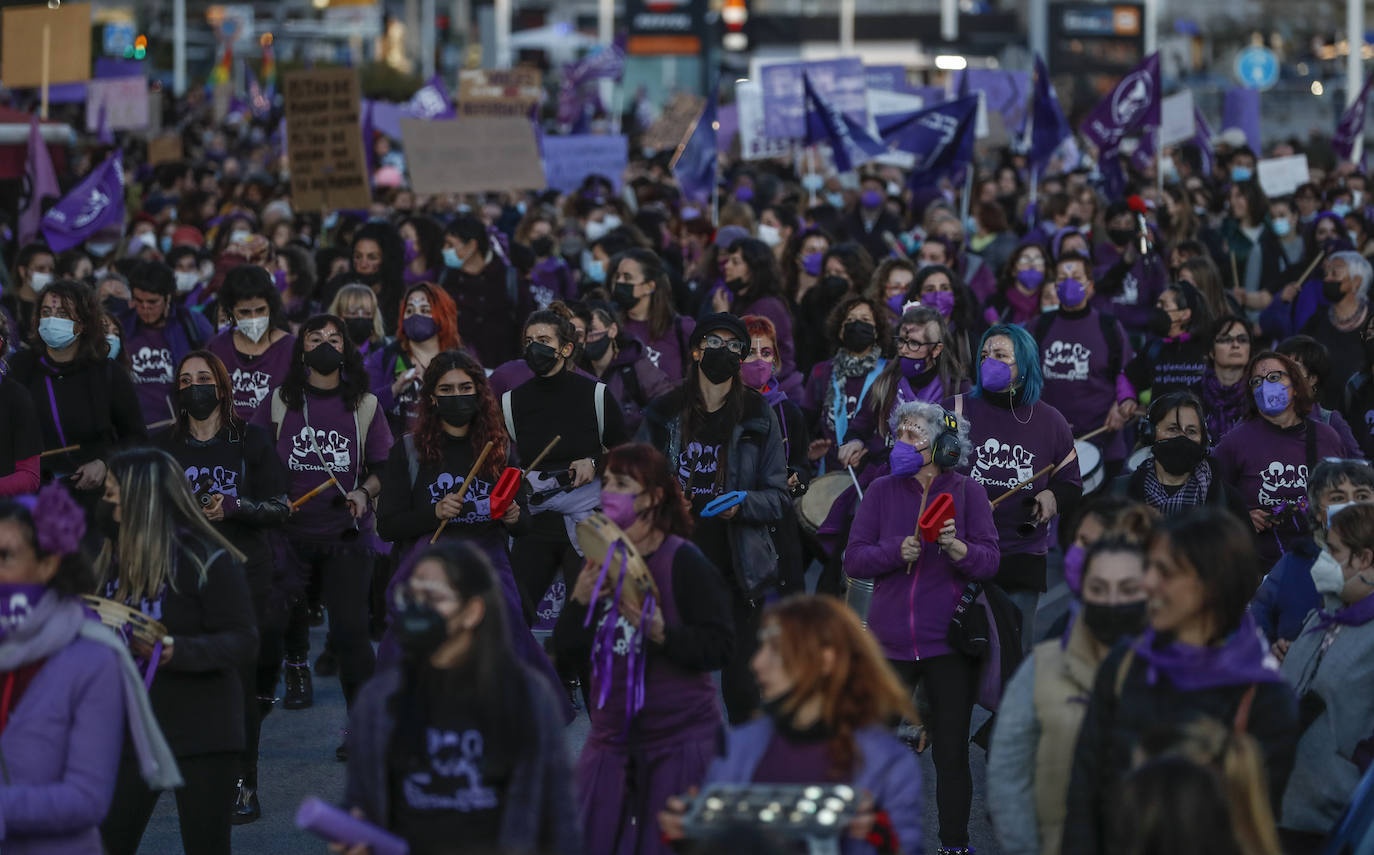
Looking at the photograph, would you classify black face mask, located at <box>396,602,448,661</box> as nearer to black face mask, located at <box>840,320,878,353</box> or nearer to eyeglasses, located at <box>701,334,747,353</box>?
eyeglasses, located at <box>701,334,747,353</box>

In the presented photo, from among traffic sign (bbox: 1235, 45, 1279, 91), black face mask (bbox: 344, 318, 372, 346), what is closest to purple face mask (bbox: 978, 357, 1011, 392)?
black face mask (bbox: 344, 318, 372, 346)

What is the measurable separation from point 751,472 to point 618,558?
6.48ft

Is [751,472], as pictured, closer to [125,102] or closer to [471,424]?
[471,424]

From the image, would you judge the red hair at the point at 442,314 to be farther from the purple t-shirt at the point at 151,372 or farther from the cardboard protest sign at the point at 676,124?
the cardboard protest sign at the point at 676,124

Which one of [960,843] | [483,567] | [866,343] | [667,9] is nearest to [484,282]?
[866,343]

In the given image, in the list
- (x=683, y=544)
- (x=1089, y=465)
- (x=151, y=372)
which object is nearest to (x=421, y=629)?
(x=683, y=544)

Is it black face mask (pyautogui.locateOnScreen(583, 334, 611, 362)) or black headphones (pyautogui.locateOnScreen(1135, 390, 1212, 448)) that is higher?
black face mask (pyautogui.locateOnScreen(583, 334, 611, 362))

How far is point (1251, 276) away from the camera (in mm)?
15234

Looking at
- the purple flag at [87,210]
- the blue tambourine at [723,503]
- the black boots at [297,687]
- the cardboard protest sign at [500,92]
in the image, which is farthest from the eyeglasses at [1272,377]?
the cardboard protest sign at [500,92]

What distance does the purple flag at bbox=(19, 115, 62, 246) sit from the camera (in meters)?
15.0

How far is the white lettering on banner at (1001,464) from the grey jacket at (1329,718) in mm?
2019

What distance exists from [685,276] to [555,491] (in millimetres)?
6994

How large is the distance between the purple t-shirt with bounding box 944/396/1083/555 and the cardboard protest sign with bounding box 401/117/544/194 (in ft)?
28.7

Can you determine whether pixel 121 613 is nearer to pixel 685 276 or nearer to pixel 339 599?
pixel 339 599
